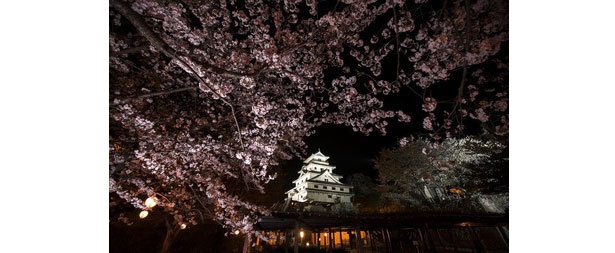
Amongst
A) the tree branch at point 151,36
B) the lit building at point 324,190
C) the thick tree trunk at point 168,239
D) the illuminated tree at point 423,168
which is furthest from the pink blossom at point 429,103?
the lit building at point 324,190

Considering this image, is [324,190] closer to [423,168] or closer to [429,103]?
[423,168]

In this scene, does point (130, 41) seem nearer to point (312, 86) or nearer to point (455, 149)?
point (312, 86)

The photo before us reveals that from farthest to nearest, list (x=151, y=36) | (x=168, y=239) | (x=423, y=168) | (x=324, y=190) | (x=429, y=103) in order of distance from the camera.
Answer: (x=324, y=190) → (x=423, y=168) → (x=168, y=239) → (x=429, y=103) → (x=151, y=36)

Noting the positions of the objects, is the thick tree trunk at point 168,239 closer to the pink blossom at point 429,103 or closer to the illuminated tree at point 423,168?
the pink blossom at point 429,103

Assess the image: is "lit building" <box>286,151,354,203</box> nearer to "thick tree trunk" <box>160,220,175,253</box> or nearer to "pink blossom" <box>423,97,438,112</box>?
"thick tree trunk" <box>160,220,175,253</box>

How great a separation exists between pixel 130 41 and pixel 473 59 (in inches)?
276

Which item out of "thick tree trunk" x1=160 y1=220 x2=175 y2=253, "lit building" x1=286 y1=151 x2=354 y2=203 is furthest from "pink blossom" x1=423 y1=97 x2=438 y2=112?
"lit building" x1=286 y1=151 x2=354 y2=203

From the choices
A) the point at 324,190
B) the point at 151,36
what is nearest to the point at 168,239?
the point at 151,36

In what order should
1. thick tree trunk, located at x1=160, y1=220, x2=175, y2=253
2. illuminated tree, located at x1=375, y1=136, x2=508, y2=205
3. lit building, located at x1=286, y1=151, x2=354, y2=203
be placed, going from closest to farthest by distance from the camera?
thick tree trunk, located at x1=160, y1=220, x2=175, y2=253 < illuminated tree, located at x1=375, y1=136, x2=508, y2=205 < lit building, located at x1=286, y1=151, x2=354, y2=203

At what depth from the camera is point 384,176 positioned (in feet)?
71.5

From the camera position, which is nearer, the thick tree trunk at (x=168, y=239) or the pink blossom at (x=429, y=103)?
the pink blossom at (x=429, y=103)

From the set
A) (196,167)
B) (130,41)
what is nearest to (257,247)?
(196,167)

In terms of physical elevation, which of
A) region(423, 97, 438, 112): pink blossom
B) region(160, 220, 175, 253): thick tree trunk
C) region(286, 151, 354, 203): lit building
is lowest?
region(286, 151, 354, 203): lit building

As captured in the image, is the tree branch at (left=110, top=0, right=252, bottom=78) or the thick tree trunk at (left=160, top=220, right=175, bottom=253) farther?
the thick tree trunk at (left=160, top=220, right=175, bottom=253)
